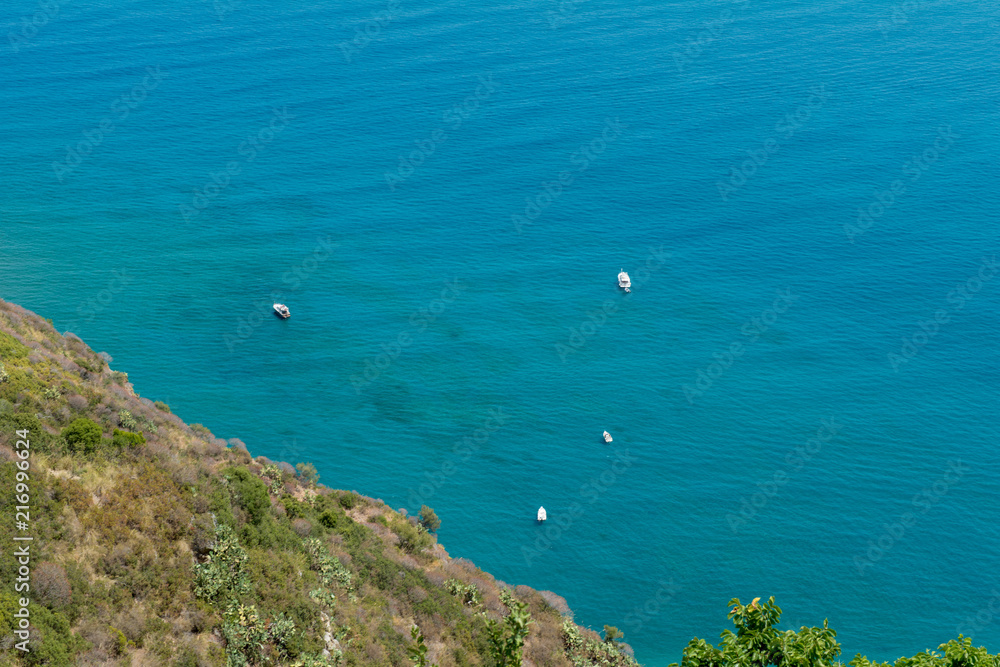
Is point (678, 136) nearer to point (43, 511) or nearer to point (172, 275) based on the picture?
point (172, 275)

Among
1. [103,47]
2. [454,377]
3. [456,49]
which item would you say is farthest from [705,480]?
[103,47]

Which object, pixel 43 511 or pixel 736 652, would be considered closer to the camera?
pixel 736 652

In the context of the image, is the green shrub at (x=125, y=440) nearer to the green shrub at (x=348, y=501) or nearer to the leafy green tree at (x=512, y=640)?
the green shrub at (x=348, y=501)

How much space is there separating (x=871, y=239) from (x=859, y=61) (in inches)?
→ 2492

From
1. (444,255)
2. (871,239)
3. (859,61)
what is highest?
(859,61)

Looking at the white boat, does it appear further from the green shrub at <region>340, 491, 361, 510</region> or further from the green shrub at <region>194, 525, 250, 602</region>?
the green shrub at <region>194, 525, 250, 602</region>

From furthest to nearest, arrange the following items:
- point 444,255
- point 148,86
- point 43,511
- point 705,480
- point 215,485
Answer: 1. point 148,86
2. point 444,255
3. point 705,480
4. point 215,485
5. point 43,511

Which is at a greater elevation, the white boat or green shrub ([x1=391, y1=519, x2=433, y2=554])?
the white boat

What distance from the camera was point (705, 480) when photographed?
79.1 meters

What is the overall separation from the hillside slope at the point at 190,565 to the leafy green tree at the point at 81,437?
2.7 inches

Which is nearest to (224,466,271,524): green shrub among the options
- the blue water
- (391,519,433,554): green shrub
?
(391,519,433,554): green shrub

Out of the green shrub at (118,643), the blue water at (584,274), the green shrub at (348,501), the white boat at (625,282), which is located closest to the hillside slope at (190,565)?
Result: the green shrub at (118,643)

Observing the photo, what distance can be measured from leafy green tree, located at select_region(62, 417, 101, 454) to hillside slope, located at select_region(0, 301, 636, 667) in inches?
2.7

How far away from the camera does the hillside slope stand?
89.6 feet
